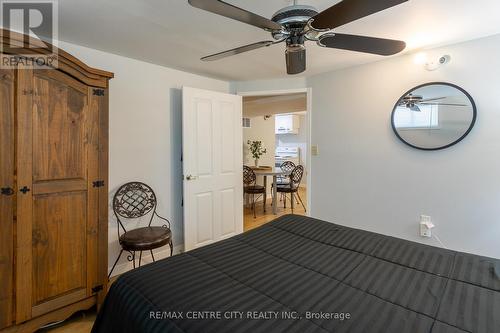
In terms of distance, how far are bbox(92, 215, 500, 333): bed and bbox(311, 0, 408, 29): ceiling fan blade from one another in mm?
1191

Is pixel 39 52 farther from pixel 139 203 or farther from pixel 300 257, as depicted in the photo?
pixel 300 257

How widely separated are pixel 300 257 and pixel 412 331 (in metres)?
0.62

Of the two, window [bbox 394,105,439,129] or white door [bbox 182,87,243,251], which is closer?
window [bbox 394,105,439,129]

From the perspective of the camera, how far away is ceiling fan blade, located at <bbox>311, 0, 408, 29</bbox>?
3.44ft

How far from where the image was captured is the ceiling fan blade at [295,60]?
1.57 meters

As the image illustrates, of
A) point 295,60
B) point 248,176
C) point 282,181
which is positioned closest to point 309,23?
point 295,60

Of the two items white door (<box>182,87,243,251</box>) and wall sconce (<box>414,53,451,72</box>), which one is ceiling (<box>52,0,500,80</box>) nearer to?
wall sconce (<box>414,53,451,72</box>)

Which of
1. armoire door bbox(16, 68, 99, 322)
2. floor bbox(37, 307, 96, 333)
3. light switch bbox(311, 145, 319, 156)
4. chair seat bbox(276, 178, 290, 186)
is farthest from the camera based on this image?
chair seat bbox(276, 178, 290, 186)

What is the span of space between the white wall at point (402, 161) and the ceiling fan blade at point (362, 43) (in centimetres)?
120

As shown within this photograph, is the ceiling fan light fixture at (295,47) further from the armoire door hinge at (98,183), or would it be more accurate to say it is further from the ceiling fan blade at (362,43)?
the armoire door hinge at (98,183)

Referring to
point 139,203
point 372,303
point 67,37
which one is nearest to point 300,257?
point 372,303

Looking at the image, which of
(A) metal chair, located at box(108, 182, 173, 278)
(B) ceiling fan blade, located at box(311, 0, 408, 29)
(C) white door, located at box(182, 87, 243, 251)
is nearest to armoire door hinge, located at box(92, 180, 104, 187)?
(A) metal chair, located at box(108, 182, 173, 278)

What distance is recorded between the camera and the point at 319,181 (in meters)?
3.25

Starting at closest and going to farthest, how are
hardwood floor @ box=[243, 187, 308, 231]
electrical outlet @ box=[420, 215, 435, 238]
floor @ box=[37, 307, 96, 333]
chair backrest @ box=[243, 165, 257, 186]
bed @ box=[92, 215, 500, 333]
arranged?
bed @ box=[92, 215, 500, 333]
floor @ box=[37, 307, 96, 333]
electrical outlet @ box=[420, 215, 435, 238]
hardwood floor @ box=[243, 187, 308, 231]
chair backrest @ box=[243, 165, 257, 186]
